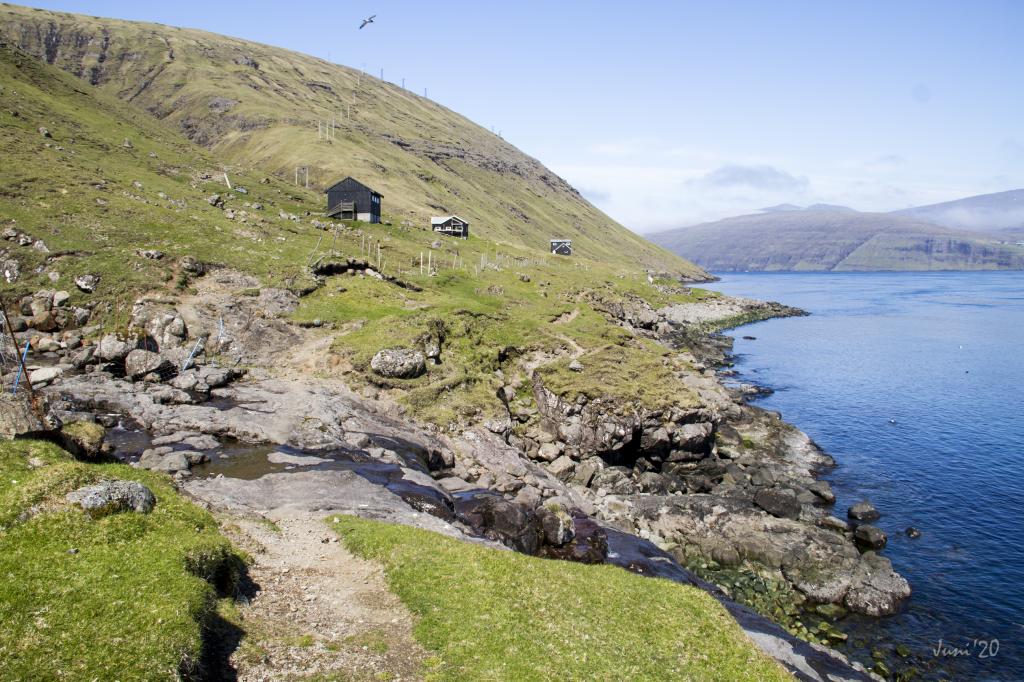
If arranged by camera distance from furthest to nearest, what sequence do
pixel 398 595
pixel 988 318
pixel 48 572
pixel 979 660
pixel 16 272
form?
pixel 988 318 → pixel 16 272 → pixel 979 660 → pixel 398 595 → pixel 48 572

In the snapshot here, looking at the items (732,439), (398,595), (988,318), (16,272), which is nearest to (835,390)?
(732,439)

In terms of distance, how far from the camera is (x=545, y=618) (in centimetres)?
1886

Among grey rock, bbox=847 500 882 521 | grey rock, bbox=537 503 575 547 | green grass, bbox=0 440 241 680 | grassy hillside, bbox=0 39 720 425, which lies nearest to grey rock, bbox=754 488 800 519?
grey rock, bbox=847 500 882 521

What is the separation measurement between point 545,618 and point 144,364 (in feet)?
123

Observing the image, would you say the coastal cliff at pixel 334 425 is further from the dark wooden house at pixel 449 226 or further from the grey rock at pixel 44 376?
the dark wooden house at pixel 449 226

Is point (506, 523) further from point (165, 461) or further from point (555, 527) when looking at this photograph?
point (165, 461)

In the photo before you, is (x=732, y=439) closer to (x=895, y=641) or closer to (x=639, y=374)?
(x=639, y=374)

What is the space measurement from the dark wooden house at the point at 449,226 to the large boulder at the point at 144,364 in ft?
301

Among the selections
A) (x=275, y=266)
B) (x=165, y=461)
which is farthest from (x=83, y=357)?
(x=275, y=266)

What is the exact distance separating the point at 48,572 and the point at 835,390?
295 ft

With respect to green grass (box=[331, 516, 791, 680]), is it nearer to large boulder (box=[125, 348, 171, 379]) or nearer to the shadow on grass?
the shadow on grass

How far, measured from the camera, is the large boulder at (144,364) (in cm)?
4150

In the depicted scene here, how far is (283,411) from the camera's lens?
38.5m

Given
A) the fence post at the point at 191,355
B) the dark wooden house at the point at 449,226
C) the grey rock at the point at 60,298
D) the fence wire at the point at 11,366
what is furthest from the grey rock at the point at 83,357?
the dark wooden house at the point at 449,226
